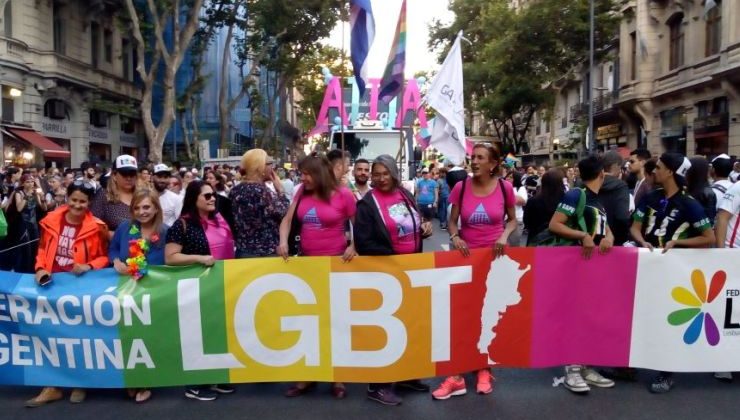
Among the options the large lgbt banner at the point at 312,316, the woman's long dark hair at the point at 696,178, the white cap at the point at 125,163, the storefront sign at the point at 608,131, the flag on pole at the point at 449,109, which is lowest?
the large lgbt banner at the point at 312,316

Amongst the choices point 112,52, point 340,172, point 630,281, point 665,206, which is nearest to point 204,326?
point 340,172

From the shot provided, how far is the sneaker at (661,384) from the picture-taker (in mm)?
5168

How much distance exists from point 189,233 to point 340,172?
2.47m

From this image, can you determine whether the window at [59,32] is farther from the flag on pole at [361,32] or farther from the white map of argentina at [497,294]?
the white map of argentina at [497,294]

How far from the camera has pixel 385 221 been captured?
5066 mm

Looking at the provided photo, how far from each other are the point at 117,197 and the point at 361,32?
372 centimetres

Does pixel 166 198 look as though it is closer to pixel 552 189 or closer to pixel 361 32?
pixel 361 32

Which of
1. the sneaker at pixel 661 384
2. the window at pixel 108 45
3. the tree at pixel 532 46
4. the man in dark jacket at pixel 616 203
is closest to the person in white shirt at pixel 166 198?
the man in dark jacket at pixel 616 203

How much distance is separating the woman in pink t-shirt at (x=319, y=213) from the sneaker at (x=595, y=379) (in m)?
1.88

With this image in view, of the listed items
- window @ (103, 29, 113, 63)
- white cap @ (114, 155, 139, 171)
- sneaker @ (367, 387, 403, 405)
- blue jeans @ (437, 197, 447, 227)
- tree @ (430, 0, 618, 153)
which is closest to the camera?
sneaker @ (367, 387, 403, 405)

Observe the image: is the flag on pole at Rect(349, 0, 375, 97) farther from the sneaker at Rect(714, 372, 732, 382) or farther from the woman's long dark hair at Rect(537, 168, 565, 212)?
the sneaker at Rect(714, 372, 732, 382)

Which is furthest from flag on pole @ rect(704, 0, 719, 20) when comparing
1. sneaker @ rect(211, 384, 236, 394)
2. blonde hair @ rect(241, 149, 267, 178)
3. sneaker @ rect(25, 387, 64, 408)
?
sneaker @ rect(25, 387, 64, 408)

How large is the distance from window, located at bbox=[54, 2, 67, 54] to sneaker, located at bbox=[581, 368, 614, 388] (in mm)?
29249

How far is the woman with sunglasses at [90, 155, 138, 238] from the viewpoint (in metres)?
5.76
